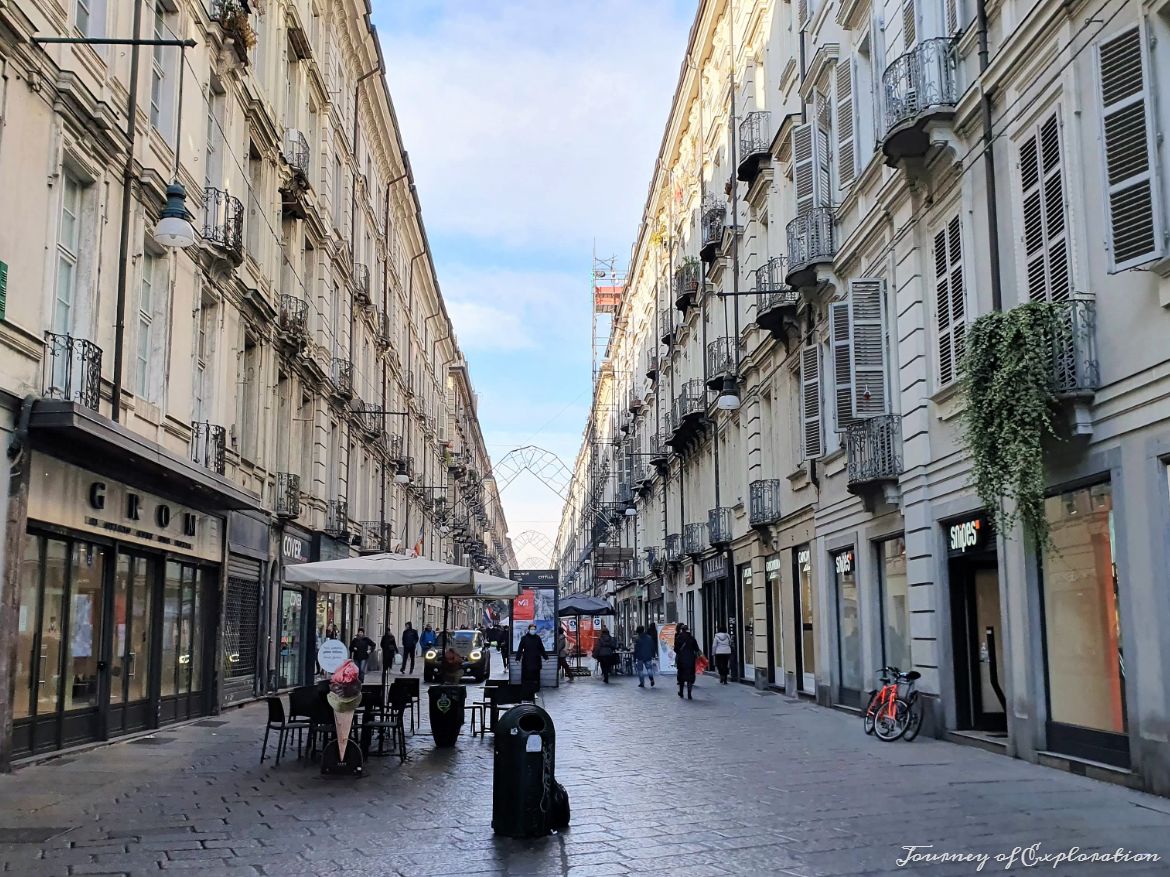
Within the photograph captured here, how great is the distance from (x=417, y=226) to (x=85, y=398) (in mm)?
39504

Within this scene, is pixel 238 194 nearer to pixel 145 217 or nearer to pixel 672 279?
pixel 145 217

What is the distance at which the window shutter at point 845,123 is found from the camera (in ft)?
65.4

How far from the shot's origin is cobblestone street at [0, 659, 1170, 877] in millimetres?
8172

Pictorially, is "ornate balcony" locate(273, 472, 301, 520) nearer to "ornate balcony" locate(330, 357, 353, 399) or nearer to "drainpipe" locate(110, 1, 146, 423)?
"ornate balcony" locate(330, 357, 353, 399)

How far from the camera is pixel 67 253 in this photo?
14.5 metres

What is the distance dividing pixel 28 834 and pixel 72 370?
6.51 meters

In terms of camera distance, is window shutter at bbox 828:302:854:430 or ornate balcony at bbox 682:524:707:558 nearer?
window shutter at bbox 828:302:854:430

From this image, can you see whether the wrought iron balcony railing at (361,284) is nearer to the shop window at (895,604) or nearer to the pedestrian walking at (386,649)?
the pedestrian walking at (386,649)

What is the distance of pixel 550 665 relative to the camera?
32.1 meters

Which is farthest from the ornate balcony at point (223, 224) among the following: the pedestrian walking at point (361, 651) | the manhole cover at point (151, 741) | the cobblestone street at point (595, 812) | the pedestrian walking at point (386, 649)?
the pedestrian walking at point (361, 651)

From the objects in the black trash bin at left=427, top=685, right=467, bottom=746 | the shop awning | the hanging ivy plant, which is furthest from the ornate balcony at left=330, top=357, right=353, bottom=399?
the hanging ivy plant

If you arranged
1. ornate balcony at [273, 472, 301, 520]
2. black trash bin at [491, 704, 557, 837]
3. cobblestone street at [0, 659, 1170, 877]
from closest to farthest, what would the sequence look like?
1. cobblestone street at [0, 659, 1170, 877]
2. black trash bin at [491, 704, 557, 837]
3. ornate balcony at [273, 472, 301, 520]

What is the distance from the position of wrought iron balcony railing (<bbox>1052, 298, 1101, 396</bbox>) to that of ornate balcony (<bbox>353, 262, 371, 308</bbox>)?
26.4m

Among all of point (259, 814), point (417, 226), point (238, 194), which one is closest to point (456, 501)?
point (417, 226)
